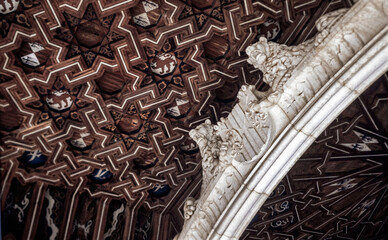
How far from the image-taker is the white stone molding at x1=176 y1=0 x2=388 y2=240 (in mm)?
2713

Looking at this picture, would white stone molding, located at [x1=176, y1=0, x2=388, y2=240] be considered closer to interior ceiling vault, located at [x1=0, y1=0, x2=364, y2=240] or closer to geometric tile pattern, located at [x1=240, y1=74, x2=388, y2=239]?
interior ceiling vault, located at [x1=0, y1=0, x2=364, y2=240]

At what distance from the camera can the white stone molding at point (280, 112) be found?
107 inches

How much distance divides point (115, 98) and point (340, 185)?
2819mm

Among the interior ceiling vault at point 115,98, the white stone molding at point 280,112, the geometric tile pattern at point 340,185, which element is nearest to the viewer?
the white stone molding at point 280,112

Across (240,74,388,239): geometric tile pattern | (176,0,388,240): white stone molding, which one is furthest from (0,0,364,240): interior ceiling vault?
(240,74,388,239): geometric tile pattern

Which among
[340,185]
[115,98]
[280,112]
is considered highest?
[340,185]

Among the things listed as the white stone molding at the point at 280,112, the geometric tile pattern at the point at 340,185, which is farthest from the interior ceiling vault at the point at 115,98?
the geometric tile pattern at the point at 340,185

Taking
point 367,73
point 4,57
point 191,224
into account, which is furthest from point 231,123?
point 4,57

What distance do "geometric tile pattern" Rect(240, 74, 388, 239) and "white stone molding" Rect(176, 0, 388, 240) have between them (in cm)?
132

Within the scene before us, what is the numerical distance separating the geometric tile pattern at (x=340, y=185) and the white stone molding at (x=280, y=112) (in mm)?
1324

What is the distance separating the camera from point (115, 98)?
3.79 metres

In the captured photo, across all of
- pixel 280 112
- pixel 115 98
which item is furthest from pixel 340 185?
pixel 115 98

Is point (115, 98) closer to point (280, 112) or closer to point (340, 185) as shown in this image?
point (280, 112)

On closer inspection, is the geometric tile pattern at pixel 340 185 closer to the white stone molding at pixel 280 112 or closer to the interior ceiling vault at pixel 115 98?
the interior ceiling vault at pixel 115 98
